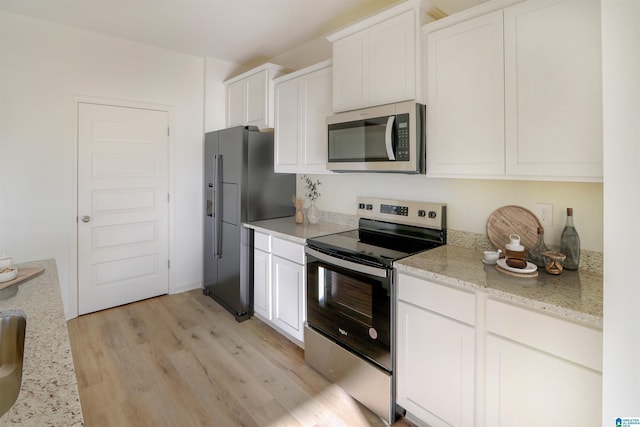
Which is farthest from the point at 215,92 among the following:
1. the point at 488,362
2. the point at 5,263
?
the point at 488,362

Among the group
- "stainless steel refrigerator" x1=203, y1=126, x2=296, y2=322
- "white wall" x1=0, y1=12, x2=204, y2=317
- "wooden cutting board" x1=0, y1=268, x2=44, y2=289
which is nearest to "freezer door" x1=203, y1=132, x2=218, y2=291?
"stainless steel refrigerator" x1=203, y1=126, x2=296, y2=322

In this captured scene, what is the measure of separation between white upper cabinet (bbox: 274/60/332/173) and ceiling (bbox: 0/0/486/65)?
47 cm

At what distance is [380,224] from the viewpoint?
2578 millimetres

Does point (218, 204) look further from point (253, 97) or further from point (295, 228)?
point (253, 97)

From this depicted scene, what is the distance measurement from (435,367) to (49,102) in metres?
3.65

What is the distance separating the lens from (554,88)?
4.93 feet

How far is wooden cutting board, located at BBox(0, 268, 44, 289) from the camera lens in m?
1.47

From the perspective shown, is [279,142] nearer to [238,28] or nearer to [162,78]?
[238,28]

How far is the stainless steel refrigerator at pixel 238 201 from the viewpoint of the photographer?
10.1 feet

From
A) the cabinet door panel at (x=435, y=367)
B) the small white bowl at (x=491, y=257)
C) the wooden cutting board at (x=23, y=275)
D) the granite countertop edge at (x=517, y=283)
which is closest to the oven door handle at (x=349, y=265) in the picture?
the granite countertop edge at (x=517, y=283)

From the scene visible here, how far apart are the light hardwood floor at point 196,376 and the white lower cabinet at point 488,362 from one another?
1.45ft

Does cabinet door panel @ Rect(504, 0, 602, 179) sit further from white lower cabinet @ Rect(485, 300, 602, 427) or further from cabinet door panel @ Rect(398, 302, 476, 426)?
cabinet door panel @ Rect(398, 302, 476, 426)

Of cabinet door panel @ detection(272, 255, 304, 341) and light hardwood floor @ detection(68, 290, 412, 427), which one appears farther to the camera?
cabinet door panel @ detection(272, 255, 304, 341)

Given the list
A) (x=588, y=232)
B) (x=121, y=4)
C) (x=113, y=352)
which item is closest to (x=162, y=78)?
(x=121, y=4)
